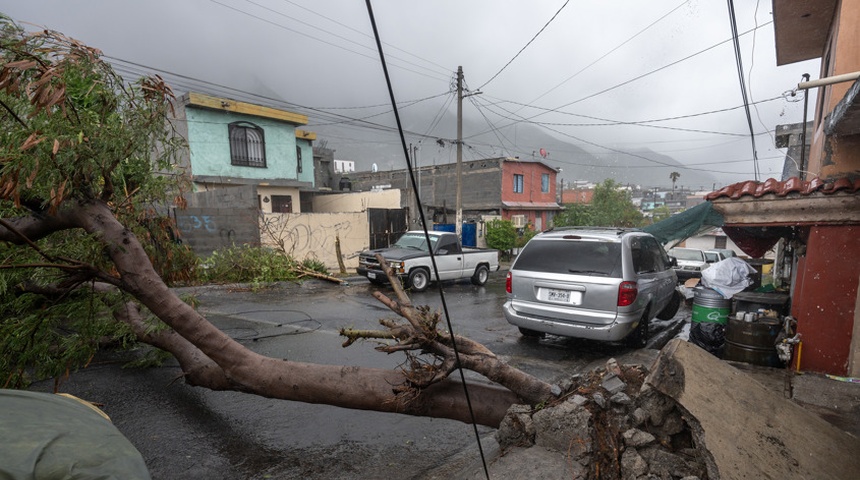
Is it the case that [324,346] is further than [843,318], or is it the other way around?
[324,346]

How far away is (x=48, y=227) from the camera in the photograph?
3133 mm

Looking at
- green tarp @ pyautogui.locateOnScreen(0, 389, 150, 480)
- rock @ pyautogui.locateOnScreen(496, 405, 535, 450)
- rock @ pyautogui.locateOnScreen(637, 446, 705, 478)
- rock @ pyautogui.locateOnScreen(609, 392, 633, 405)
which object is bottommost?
rock @ pyautogui.locateOnScreen(496, 405, 535, 450)

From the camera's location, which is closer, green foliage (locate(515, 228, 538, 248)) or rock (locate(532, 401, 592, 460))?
rock (locate(532, 401, 592, 460))

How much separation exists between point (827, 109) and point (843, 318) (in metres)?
2.99

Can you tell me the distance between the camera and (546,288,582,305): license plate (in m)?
5.68

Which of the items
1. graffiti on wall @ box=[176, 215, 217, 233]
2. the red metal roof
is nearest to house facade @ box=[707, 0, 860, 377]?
the red metal roof

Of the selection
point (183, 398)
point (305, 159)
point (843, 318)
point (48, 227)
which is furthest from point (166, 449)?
point (305, 159)

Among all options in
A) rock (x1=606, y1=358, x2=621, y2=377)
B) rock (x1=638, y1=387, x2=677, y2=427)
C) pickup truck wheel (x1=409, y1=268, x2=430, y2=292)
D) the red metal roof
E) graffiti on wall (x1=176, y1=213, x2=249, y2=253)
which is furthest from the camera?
graffiti on wall (x1=176, y1=213, x2=249, y2=253)

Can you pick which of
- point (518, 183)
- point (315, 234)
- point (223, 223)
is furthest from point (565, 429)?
point (518, 183)

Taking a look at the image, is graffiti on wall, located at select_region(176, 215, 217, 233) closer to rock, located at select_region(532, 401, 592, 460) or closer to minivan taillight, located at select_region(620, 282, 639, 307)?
minivan taillight, located at select_region(620, 282, 639, 307)

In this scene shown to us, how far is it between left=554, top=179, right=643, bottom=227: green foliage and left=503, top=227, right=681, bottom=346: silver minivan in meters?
30.8

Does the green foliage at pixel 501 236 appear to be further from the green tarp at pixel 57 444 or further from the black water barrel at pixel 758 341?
the green tarp at pixel 57 444

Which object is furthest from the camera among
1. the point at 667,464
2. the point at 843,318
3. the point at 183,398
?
the point at 843,318

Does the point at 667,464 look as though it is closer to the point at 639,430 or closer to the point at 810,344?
the point at 639,430
